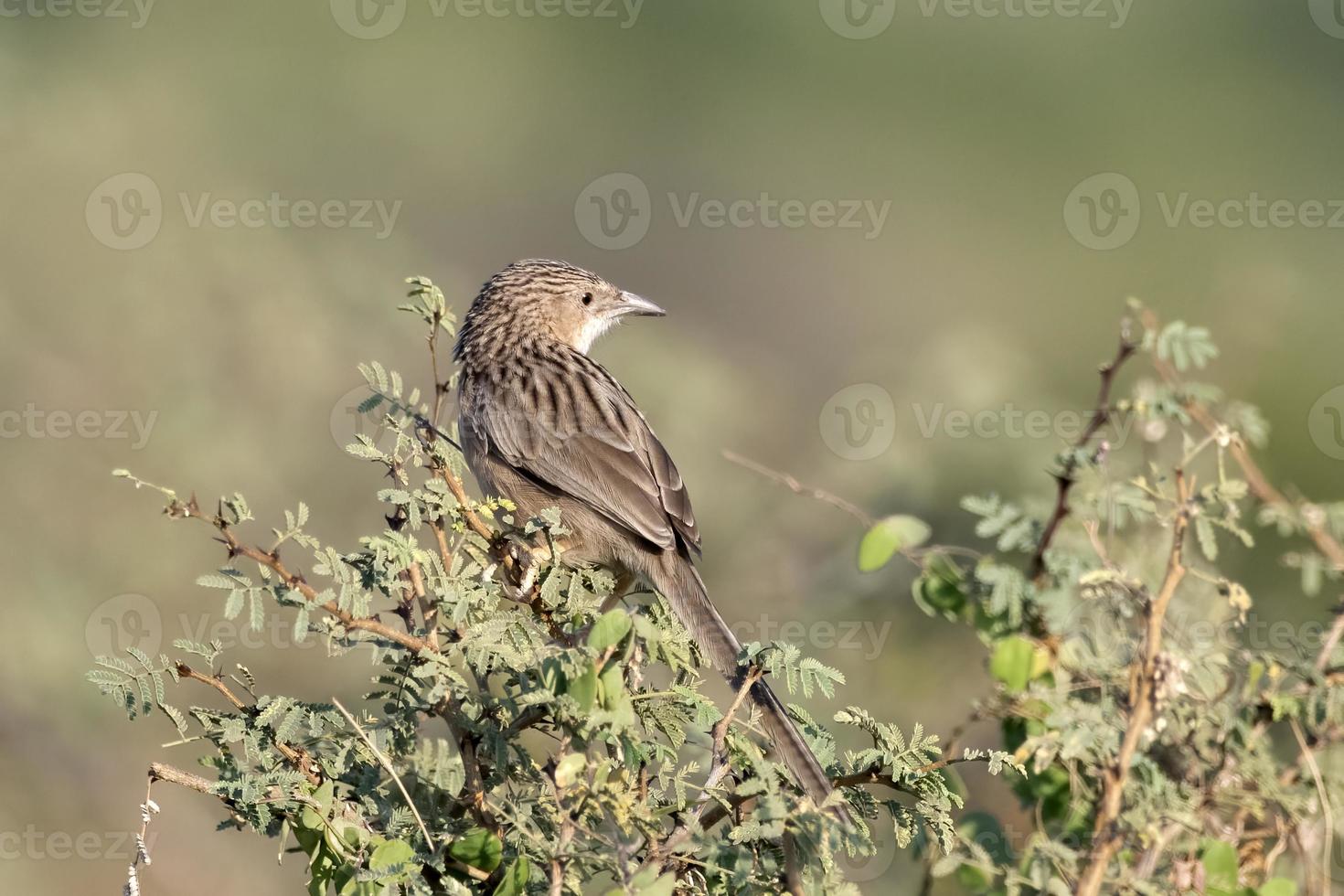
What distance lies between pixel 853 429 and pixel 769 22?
48.1 ft

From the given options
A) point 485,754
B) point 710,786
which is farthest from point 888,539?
point 485,754

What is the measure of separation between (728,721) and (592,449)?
262 centimetres

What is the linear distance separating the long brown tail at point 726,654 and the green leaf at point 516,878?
0.67 metres

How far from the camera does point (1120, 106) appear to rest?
19281 mm

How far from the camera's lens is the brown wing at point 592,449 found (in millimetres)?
5512

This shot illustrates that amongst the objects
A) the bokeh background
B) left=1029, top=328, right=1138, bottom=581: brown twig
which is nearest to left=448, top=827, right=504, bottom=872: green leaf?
left=1029, top=328, right=1138, bottom=581: brown twig

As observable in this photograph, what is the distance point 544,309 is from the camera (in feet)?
22.5

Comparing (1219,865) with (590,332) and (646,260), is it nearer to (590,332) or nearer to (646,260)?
(590,332)

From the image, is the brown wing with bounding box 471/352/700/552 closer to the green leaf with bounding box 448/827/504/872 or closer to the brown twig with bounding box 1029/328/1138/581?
the brown twig with bounding box 1029/328/1138/581

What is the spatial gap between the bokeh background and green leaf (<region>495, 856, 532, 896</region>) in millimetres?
2530

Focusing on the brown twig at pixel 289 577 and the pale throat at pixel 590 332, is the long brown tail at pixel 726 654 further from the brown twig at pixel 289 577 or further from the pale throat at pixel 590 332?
the pale throat at pixel 590 332

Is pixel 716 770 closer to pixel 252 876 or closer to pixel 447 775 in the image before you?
pixel 447 775

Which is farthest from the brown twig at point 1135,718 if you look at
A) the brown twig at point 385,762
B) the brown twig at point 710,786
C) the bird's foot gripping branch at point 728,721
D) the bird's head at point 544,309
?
the bird's head at point 544,309

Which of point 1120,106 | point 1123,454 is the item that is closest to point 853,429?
point 1123,454
